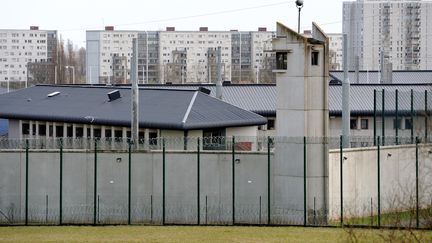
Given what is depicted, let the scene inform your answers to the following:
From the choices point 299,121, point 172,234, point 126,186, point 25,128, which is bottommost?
point 172,234

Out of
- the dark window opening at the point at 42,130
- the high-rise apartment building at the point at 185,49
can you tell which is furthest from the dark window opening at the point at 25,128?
the high-rise apartment building at the point at 185,49

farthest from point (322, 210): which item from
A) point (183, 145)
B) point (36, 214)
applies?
point (36, 214)

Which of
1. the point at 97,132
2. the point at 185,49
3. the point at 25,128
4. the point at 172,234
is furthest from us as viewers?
the point at 185,49

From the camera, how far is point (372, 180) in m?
32.8

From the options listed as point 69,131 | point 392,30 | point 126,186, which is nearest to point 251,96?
point 69,131

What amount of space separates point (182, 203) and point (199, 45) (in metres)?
159

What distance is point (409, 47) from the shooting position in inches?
6471

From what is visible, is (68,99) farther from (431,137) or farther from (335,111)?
(431,137)

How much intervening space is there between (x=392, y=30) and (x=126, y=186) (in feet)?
465

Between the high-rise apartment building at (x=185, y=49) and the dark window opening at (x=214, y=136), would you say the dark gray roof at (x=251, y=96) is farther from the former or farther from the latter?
the high-rise apartment building at (x=185, y=49)

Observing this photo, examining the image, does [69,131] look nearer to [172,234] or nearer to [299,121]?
[299,121]

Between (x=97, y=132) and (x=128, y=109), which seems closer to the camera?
(x=128, y=109)

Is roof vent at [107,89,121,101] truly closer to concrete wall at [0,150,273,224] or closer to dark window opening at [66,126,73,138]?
dark window opening at [66,126,73,138]

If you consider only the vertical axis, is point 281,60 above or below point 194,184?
above
